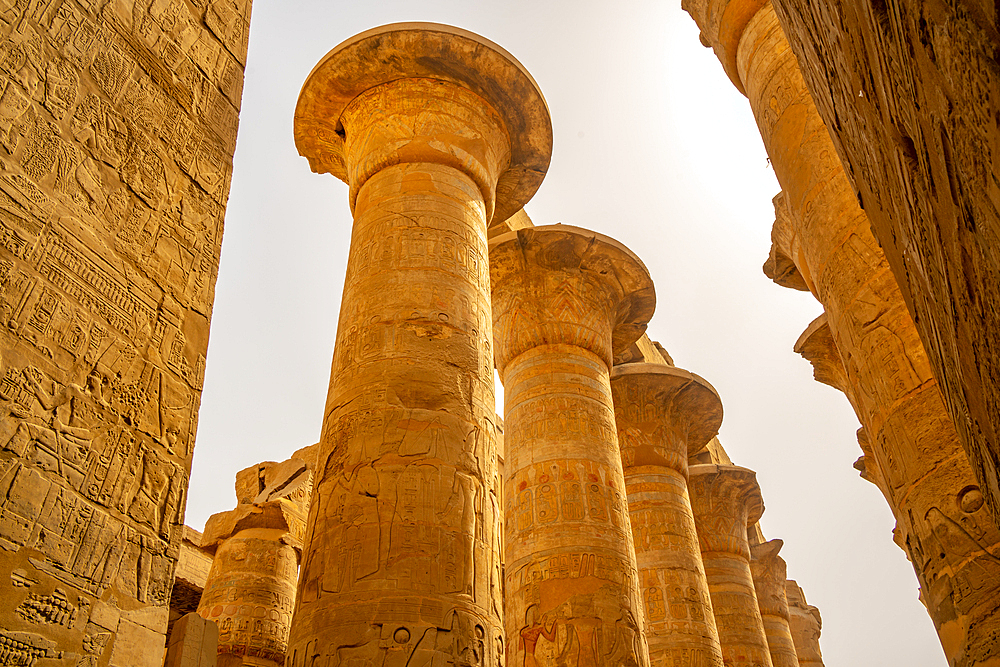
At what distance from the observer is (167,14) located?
3557mm

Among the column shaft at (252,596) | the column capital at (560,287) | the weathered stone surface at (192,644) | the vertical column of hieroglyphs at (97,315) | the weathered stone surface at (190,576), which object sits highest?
the column capital at (560,287)

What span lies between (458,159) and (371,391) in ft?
8.94

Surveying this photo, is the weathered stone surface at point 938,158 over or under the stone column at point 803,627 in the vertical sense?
under

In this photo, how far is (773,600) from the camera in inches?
617

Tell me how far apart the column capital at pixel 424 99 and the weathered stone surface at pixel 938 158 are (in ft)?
Result: 18.0

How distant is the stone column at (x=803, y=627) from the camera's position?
17422 mm

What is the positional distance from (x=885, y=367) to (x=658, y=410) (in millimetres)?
7743

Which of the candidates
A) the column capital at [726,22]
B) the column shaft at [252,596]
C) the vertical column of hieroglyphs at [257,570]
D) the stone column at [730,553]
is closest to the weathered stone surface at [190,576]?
the vertical column of hieroglyphs at [257,570]

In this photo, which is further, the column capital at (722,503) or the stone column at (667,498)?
the column capital at (722,503)

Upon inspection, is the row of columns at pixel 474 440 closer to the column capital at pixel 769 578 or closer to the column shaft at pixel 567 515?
the column shaft at pixel 567 515

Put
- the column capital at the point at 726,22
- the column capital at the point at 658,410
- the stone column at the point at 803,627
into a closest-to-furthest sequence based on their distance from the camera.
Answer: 1. the column capital at the point at 726,22
2. the column capital at the point at 658,410
3. the stone column at the point at 803,627

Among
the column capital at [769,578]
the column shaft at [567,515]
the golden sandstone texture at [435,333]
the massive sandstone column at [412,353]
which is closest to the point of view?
the golden sandstone texture at [435,333]

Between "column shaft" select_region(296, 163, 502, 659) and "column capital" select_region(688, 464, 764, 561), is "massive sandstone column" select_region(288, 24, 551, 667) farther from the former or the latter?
"column capital" select_region(688, 464, 764, 561)

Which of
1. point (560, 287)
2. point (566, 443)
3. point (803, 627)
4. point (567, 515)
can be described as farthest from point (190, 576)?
point (803, 627)
